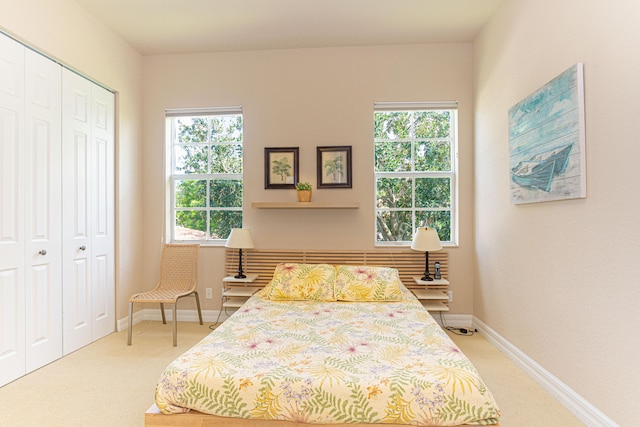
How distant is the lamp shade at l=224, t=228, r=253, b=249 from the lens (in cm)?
357

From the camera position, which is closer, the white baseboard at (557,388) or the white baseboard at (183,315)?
the white baseboard at (557,388)

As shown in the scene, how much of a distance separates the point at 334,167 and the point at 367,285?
4.46 feet

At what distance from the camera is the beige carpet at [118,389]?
205cm

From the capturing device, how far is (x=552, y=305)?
233cm

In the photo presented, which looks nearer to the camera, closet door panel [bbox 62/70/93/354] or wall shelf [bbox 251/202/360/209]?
closet door panel [bbox 62/70/93/354]

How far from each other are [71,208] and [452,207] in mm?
3716

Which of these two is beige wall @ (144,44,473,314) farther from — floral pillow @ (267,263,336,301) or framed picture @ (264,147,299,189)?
floral pillow @ (267,263,336,301)

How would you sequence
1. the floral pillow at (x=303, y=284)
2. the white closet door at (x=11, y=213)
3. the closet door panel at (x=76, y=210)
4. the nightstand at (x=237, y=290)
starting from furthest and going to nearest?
the nightstand at (x=237, y=290) < the floral pillow at (x=303, y=284) < the closet door panel at (x=76, y=210) < the white closet door at (x=11, y=213)

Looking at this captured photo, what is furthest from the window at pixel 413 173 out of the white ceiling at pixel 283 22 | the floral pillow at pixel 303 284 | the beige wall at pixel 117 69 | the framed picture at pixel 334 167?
the beige wall at pixel 117 69

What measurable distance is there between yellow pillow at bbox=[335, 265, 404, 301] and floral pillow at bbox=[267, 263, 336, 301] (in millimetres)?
92

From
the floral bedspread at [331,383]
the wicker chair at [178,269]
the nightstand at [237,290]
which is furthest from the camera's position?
the wicker chair at [178,269]

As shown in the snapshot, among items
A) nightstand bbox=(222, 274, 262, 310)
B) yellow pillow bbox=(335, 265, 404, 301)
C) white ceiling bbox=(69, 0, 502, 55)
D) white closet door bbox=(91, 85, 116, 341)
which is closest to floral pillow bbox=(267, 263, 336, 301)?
yellow pillow bbox=(335, 265, 404, 301)

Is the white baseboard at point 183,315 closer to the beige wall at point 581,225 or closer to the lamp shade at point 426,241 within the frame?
the lamp shade at point 426,241

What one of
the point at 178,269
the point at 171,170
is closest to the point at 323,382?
the point at 178,269
